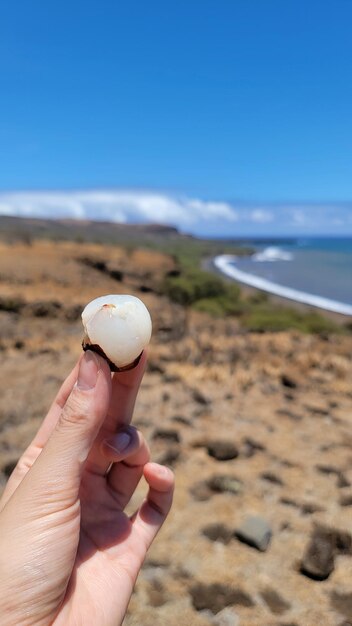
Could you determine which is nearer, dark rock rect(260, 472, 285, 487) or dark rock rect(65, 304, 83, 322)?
dark rock rect(260, 472, 285, 487)

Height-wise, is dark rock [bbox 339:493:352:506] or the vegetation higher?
dark rock [bbox 339:493:352:506]

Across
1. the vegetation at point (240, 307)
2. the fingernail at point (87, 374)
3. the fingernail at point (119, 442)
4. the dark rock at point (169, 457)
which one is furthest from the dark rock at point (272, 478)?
the vegetation at point (240, 307)

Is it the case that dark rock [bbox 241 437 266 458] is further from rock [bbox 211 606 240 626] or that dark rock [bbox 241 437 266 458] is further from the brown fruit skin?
the brown fruit skin

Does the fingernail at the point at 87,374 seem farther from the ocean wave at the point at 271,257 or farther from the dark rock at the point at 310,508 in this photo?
the ocean wave at the point at 271,257

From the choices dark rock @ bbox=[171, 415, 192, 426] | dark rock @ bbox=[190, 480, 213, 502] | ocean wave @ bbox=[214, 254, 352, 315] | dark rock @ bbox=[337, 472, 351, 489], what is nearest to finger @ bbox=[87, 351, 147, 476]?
dark rock @ bbox=[190, 480, 213, 502]

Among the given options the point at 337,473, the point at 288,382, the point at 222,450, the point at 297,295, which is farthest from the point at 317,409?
the point at 297,295

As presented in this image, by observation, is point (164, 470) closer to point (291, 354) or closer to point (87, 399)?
point (87, 399)

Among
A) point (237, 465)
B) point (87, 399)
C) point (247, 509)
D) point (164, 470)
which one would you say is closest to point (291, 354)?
point (237, 465)
